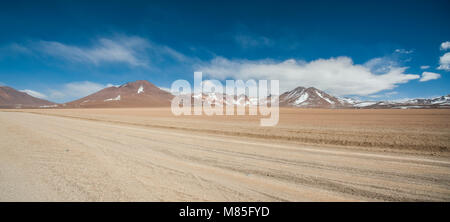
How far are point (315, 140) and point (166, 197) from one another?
11.6 metres

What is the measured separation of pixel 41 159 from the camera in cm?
732

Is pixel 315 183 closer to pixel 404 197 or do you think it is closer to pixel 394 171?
pixel 404 197

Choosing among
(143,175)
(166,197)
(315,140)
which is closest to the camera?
(166,197)

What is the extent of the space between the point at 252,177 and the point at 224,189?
4.17ft

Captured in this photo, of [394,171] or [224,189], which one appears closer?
[224,189]

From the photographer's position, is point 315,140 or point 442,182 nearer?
point 442,182

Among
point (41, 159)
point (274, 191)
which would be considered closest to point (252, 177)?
point (274, 191)

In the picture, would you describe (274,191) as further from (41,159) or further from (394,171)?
(41,159)

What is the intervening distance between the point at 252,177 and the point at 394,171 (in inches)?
199

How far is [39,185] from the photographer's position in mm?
4941
